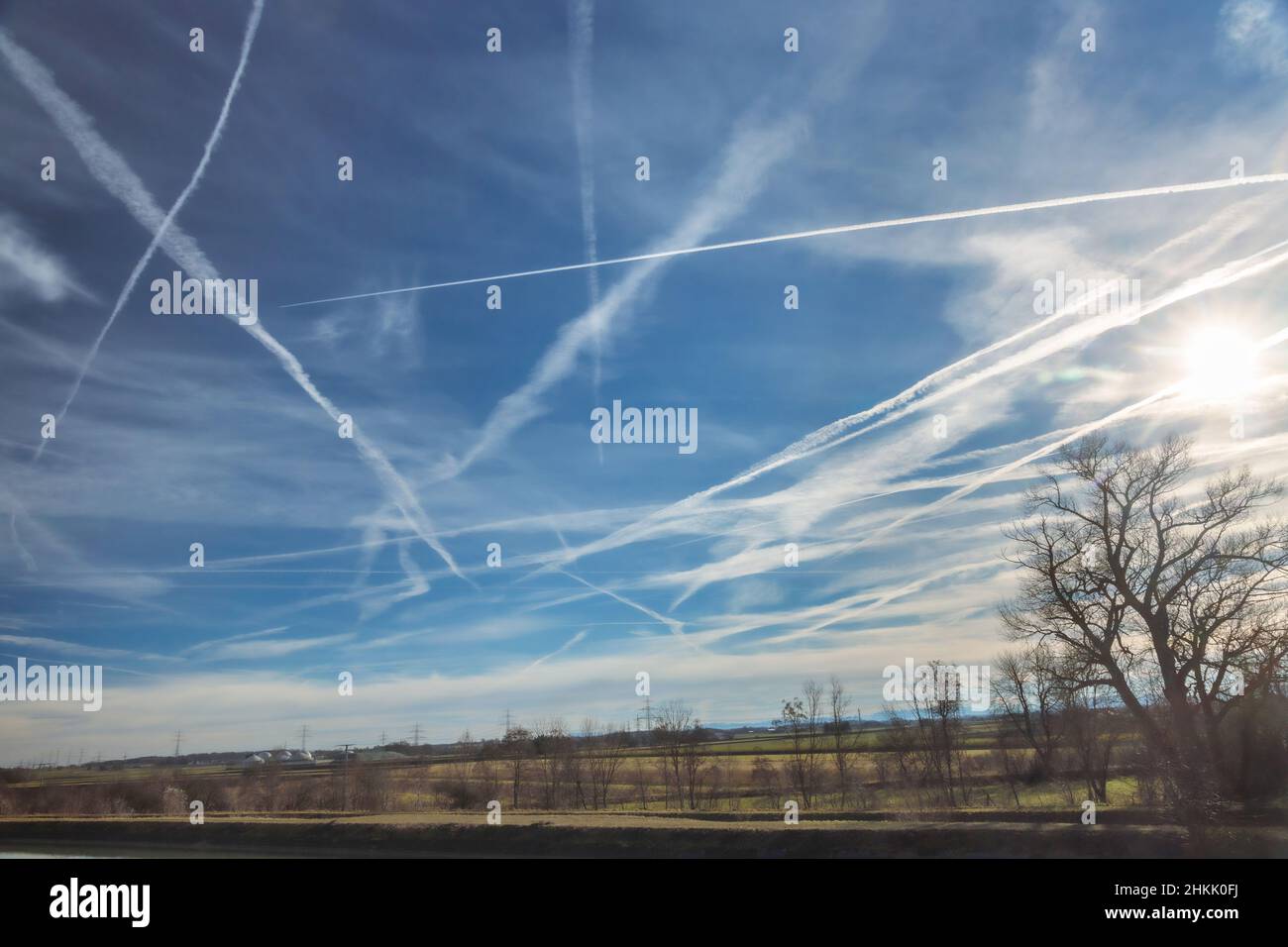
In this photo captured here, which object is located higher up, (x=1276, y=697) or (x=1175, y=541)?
(x=1175, y=541)

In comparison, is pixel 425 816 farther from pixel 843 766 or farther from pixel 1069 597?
pixel 843 766
